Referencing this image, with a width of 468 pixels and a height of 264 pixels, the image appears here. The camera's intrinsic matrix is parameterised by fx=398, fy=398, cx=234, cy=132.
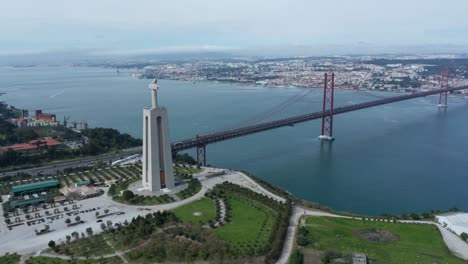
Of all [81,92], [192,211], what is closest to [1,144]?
[192,211]

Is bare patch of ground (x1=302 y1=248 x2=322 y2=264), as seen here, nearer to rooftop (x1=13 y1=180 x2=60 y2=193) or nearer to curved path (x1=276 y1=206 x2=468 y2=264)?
curved path (x1=276 y1=206 x2=468 y2=264)

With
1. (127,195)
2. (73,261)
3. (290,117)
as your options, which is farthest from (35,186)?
(290,117)

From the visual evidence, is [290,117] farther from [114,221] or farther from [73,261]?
[73,261]

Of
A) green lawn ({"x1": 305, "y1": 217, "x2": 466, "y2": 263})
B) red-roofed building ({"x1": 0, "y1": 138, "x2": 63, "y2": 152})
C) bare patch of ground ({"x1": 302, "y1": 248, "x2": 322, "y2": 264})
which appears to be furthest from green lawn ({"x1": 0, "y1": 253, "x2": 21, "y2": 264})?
red-roofed building ({"x1": 0, "y1": 138, "x2": 63, "y2": 152})

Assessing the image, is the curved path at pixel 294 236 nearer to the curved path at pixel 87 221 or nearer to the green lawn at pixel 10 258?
the curved path at pixel 87 221

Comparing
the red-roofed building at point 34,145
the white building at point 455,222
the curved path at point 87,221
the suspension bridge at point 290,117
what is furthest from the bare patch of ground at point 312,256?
the red-roofed building at point 34,145
